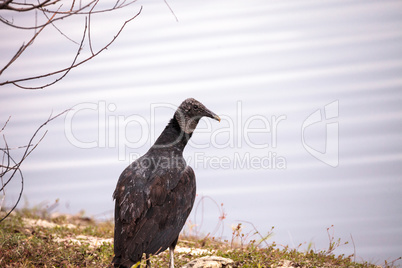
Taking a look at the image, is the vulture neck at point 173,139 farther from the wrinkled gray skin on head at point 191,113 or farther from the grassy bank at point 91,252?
the grassy bank at point 91,252

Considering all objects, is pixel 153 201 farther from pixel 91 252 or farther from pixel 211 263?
pixel 91 252

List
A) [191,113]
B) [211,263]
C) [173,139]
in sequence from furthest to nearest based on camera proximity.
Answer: [191,113] < [173,139] < [211,263]

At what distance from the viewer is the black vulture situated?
13.7ft

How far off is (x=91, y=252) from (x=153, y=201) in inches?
49.3

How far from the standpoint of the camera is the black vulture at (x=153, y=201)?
165 inches

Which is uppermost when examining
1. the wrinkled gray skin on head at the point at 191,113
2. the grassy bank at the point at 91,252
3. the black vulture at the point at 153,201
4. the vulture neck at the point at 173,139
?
the wrinkled gray skin on head at the point at 191,113

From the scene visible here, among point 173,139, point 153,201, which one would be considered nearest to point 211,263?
point 153,201

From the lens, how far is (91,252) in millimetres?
5121

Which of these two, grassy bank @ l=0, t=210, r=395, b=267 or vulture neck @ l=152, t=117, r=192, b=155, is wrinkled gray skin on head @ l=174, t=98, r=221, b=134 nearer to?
vulture neck @ l=152, t=117, r=192, b=155

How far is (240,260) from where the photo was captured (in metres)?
4.81

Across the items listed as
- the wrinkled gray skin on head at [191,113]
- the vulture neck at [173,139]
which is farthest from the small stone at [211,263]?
the wrinkled gray skin on head at [191,113]

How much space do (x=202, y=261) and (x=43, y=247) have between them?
1859 millimetres

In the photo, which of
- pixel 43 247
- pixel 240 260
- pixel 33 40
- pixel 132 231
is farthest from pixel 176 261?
pixel 33 40

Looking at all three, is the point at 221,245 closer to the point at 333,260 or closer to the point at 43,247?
the point at 333,260
